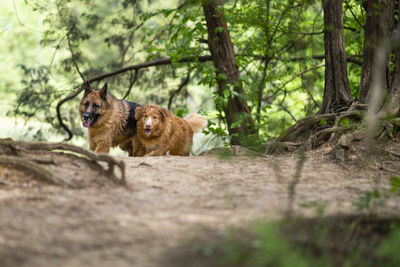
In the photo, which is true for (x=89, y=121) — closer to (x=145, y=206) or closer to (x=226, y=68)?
(x=226, y=68)

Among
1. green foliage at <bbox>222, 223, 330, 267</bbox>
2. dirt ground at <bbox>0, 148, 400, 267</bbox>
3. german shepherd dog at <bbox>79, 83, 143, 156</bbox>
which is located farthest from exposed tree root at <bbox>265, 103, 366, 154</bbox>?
green foliage at <bbox>222, 223, 330, 267</bbox>

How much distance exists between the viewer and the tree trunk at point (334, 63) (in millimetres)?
8555

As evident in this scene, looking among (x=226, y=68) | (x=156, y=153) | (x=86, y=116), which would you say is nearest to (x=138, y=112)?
(x=156, y=153)

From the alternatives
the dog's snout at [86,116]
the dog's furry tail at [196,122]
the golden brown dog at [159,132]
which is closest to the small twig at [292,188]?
the golden brown dog at [159,132]

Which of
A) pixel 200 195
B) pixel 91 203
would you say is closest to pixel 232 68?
pixel 200 195

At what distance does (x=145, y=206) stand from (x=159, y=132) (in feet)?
17.6

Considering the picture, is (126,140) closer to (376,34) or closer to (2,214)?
(376,34)

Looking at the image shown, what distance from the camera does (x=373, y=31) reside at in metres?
7.90

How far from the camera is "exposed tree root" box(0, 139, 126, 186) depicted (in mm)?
4680

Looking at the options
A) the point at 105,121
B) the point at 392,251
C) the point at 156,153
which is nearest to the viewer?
the point at 392,251

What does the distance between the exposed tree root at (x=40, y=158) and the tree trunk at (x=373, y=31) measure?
495cm

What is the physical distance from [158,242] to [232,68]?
8007 millimetres

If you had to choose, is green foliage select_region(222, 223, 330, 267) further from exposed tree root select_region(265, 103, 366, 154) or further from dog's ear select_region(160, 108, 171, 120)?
dog's ear select_region(160, 108, 171, 120)

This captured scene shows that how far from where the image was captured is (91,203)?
4.07 metres
